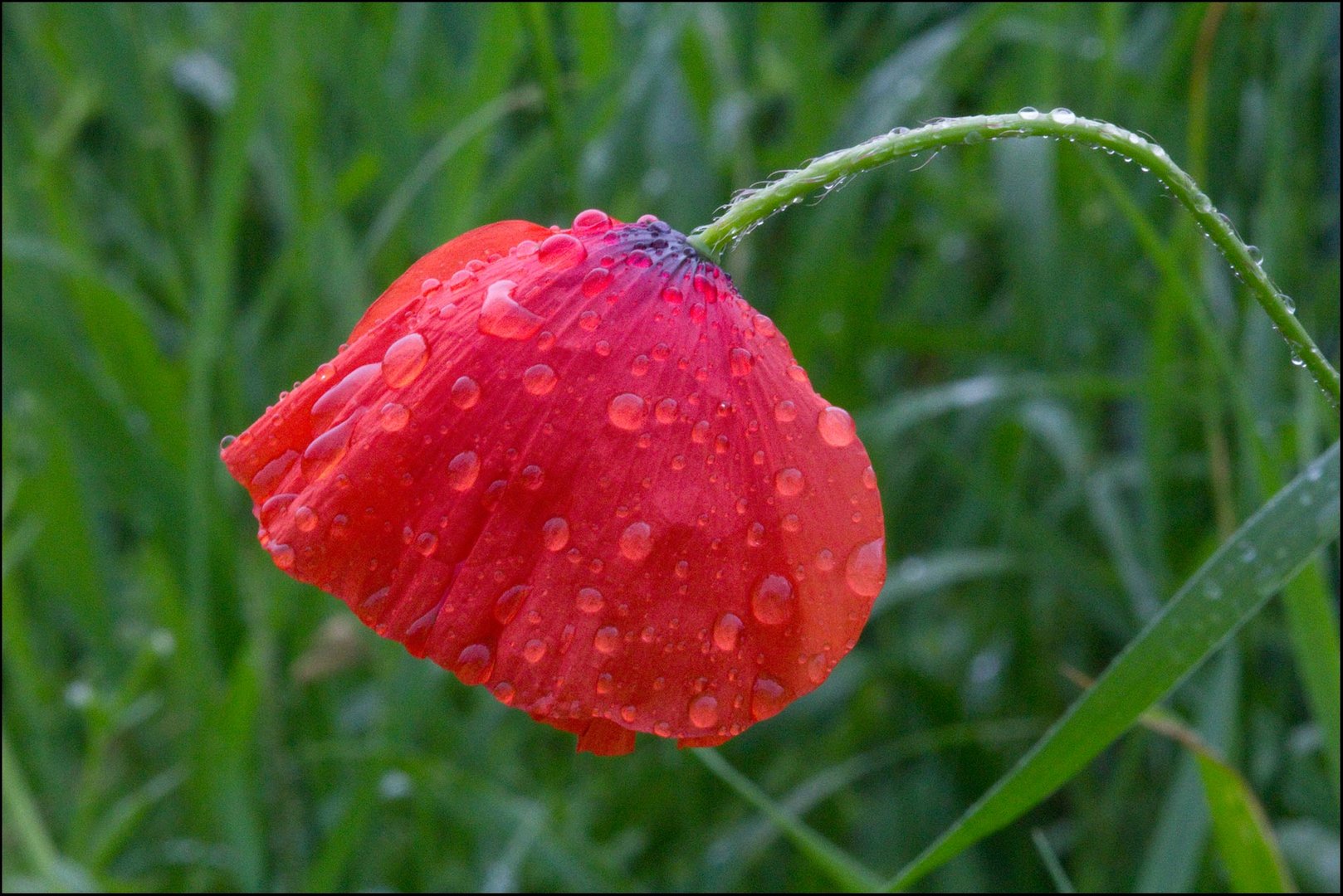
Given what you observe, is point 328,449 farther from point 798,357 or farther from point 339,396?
point 798,357

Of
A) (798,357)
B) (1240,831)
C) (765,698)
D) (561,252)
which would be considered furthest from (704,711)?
(798,357)

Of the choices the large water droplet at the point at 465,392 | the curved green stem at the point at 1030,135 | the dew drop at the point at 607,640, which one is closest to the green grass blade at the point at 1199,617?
the curved green stem at the point at 1030,135

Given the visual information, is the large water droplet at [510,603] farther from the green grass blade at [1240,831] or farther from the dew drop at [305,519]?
the green grass blade at [1240,831]

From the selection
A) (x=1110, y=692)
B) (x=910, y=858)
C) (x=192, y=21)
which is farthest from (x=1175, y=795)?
(x=192, y=21)

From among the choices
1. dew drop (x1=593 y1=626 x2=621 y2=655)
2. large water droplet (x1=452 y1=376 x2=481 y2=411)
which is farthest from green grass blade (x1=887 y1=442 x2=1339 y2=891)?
large water droplet (x1=452 y1=376 x2=481 y2=411)

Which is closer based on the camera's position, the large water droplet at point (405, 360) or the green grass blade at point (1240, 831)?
the large water droplet at point (405, 360)
